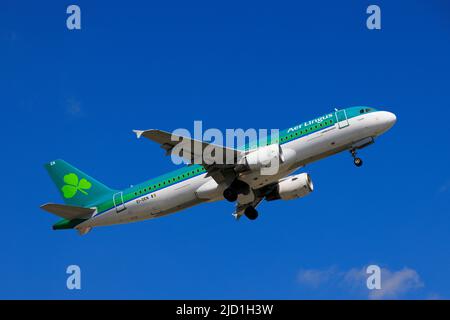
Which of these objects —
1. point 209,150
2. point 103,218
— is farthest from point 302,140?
point 103,218

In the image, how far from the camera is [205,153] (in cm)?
4225

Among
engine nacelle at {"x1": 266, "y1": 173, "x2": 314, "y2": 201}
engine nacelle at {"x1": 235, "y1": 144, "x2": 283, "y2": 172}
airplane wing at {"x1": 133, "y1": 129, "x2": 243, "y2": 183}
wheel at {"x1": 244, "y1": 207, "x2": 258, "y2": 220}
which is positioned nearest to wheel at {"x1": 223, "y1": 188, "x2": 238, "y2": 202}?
airplane wing at {"x1": 133, "y1": 129, "x2": 243, "y2": 183}

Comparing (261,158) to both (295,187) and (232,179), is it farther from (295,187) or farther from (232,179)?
(295,187)

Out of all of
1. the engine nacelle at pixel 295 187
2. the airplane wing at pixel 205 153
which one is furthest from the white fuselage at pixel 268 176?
the engine nacelle at pixel 295 187

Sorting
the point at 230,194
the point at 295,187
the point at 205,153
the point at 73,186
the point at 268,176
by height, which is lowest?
the point at 230,194

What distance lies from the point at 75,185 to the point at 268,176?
1428 centimetres

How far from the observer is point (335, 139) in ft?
138

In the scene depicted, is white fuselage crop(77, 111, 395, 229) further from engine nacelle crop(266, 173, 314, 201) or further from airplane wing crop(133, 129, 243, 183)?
engine nacelle crop(266, 173, 314, 201)

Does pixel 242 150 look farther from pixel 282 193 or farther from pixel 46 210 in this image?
pixel 46 210

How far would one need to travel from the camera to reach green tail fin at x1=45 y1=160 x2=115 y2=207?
47906mm

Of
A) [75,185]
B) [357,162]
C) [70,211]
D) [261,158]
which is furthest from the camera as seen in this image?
[75,185]

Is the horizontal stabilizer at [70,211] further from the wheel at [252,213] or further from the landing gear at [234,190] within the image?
the wheel at [252,213]

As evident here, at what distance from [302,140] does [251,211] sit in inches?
328

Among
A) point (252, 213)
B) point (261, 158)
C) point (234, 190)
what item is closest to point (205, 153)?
point (234, 190)
